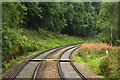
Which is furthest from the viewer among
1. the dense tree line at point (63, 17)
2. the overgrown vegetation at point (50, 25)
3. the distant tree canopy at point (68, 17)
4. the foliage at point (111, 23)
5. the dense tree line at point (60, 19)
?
the dense tree line at point (63, 17)

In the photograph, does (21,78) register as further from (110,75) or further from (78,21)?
(78,21)

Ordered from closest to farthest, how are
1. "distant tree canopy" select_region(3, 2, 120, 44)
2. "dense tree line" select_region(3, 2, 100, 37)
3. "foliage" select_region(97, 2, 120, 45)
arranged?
"foliage" select_region(97, 2, 120, 45) < "distant tree canopy" select_region(3, 2, 120, 44) < "dense tree line" select_region(3, 2, 100, 37)

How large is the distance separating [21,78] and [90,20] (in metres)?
67.6

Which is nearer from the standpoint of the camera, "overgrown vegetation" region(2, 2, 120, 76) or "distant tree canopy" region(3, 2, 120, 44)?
"overgrown vegetation" region(2, 2, 120, 76)

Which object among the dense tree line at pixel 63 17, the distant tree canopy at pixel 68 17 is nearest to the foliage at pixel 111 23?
the distant tree canopy at pixel 68 17

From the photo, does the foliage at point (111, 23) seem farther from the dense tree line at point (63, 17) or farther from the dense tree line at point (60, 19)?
the dense tree line at point (63, 17)

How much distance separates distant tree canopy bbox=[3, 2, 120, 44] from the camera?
3362 cm

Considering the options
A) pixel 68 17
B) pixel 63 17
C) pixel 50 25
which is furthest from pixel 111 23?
pixel 68 17

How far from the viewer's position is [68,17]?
76.3 m

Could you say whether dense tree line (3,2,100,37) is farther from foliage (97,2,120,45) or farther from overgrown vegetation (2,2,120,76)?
foliage (97,2,120,45)

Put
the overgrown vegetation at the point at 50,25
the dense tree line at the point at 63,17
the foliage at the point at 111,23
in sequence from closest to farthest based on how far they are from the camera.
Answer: the overgrown vegetation at the point at 50,25, the foliage at the point at 111,23, the dense tree line at the point at 63,17

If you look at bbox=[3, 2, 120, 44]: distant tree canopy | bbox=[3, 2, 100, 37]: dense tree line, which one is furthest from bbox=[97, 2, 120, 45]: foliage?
bbox=[3, 2, 100, 37]: dense tree line

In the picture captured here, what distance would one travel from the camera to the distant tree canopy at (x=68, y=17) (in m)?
33.6

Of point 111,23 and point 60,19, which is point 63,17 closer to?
point 60,19
